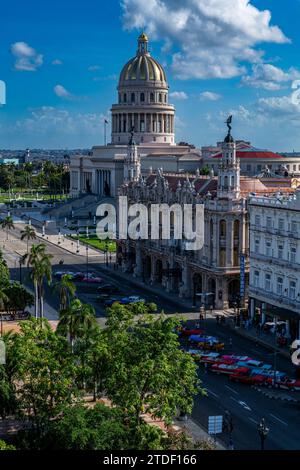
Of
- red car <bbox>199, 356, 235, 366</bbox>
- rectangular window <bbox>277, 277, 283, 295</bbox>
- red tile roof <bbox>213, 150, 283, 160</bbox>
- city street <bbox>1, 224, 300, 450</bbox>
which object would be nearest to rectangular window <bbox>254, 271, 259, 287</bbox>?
rectangular window <bbox>277, 277, 283, 295</bbox>

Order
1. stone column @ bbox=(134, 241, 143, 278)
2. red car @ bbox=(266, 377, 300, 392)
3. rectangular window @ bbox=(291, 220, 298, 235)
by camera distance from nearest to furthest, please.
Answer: red car @ bbox=(266, 377, 300, 392)
rectangular window @ bbox=(291, 220, 298, 235)
stone column @ bbox=(134, 241, 143, 278)

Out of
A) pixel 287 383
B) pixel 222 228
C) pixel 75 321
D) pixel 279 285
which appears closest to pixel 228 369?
pixel 287 383

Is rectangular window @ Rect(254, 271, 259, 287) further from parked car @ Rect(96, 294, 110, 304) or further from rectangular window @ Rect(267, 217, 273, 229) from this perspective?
parked car @ Rect(96, 294, 110, 304)

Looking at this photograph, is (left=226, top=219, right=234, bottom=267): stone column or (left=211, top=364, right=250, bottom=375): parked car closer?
(left=211, top=364, right=250, bottom=375): parked car

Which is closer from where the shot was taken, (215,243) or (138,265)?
(215,243)

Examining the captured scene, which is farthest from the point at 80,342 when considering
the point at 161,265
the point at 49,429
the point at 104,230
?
the point at 104,230

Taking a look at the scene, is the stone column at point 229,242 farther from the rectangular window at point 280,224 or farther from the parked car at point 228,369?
the parked car at point 228,369

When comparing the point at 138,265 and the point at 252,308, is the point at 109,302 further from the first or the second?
the point at 138,265
